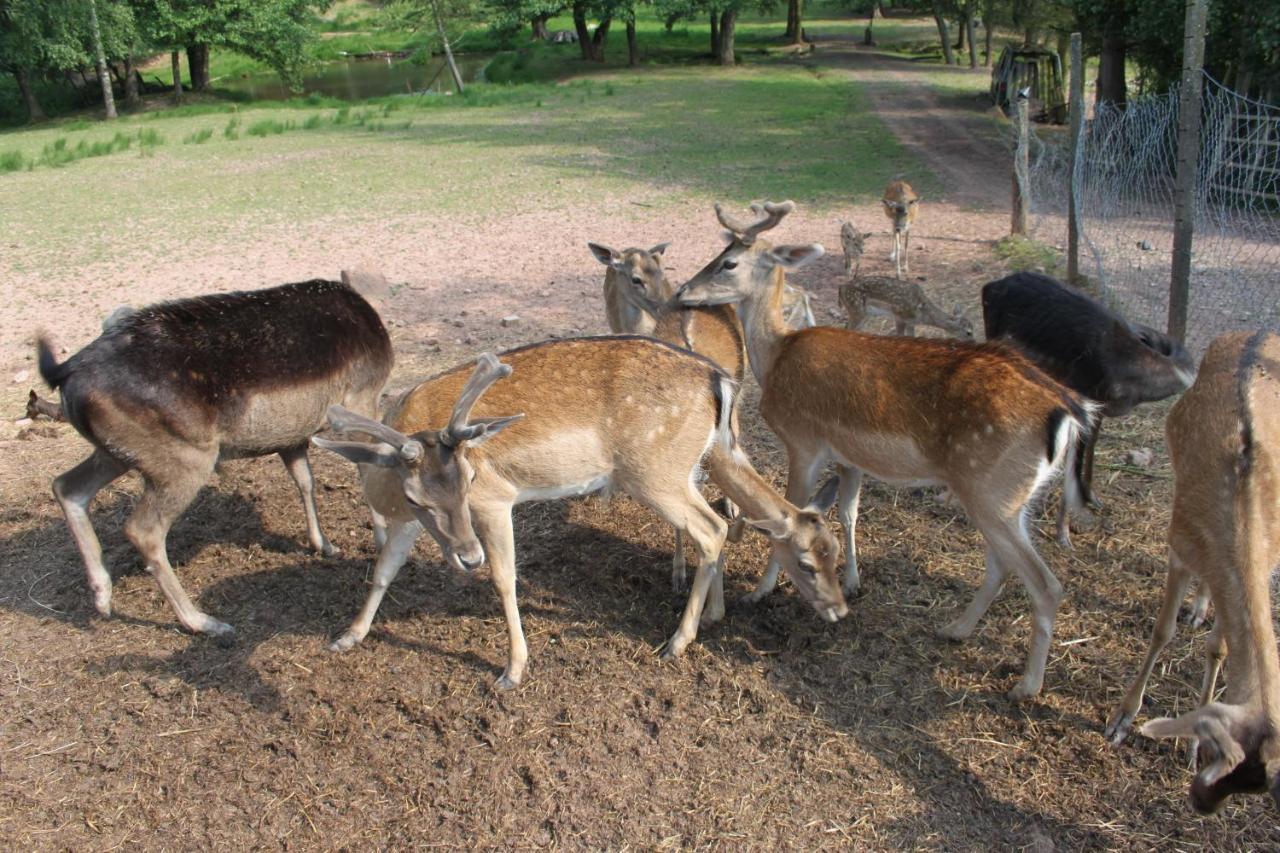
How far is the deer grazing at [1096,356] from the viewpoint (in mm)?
5164

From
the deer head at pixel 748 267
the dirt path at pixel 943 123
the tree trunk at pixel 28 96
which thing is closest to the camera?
the deer head at pixel 748 267

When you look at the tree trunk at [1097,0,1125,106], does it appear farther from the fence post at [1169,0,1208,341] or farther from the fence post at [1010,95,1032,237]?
the fence post at [1169,0,1208,341]

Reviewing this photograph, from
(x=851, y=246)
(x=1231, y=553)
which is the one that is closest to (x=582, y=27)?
(x=851, y=246)

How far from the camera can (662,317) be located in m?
6.12

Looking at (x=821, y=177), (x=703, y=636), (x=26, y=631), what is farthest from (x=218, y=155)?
(x=703, y=636)

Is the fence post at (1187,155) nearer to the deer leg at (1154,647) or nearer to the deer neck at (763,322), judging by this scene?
the deer neck at (763,322)

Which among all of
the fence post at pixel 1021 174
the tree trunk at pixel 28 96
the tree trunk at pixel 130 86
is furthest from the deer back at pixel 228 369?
the tree trunk at pixel 130 86

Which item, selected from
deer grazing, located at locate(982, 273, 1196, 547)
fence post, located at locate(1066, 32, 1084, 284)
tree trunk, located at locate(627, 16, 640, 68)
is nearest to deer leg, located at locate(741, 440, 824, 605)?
deer grazing, located at locate(982, 273, 1196, 547)

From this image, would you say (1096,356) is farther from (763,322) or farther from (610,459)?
(610,459)

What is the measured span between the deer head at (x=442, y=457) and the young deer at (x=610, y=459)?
0.21 meters

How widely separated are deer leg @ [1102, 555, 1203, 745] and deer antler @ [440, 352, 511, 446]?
8.95 feet

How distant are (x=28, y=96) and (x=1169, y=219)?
34582mm

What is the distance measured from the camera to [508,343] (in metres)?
8.24

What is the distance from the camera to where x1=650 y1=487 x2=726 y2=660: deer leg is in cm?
443
